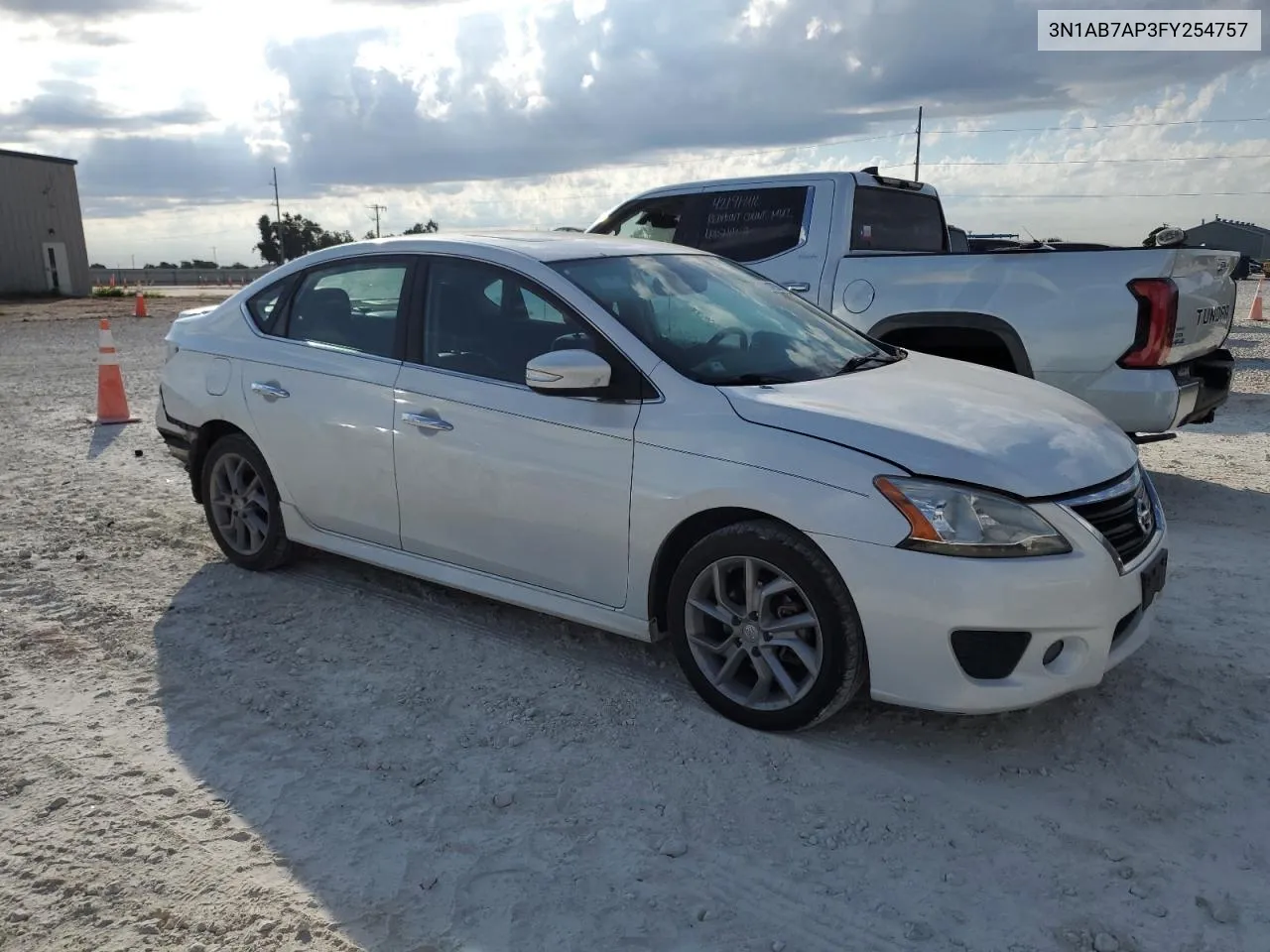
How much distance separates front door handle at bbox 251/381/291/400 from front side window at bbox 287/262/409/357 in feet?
0.86

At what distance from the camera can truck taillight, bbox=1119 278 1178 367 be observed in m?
5.60

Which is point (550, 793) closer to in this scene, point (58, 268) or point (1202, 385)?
point (1202, 385)

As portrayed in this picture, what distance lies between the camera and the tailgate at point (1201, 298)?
5.73 m

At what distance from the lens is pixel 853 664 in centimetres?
335

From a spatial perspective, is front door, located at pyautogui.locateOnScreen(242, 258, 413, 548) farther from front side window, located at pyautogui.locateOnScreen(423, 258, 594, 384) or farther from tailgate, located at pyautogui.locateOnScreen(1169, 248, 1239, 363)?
tailgate, located at pyautogui.locateOnScreen(1169, 248, 1239, 363)

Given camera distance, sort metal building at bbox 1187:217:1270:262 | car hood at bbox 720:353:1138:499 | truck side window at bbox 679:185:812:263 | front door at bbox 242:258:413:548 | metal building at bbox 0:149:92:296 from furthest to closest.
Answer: metal building at bbox 1187:217:1270:262, metal building at bbox 0:149:92:296, truck side window at bbox 679:185:812:263, front door at bbox 242:258:413:548, car hood at bbox 720:353:1138:499

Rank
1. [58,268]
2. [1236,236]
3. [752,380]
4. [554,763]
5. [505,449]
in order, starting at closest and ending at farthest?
[554,763] → [752,380] → [505,449] → [58,268] → [1236,236]

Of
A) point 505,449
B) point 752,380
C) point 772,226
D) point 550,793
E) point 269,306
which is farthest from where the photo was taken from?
point 772,226

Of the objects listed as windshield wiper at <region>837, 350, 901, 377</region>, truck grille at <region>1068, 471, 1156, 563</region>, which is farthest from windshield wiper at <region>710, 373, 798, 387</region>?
truck grille at <region>1068, 471, 1156, 563</region>

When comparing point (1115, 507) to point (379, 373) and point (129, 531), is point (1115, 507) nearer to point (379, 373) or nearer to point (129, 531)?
point (379, 373)

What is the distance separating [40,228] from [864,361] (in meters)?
44.4

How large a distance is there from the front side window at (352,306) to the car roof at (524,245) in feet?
0.35

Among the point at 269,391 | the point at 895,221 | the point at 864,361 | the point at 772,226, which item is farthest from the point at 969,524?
the point at 895,221

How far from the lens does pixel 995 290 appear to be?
6094mm
